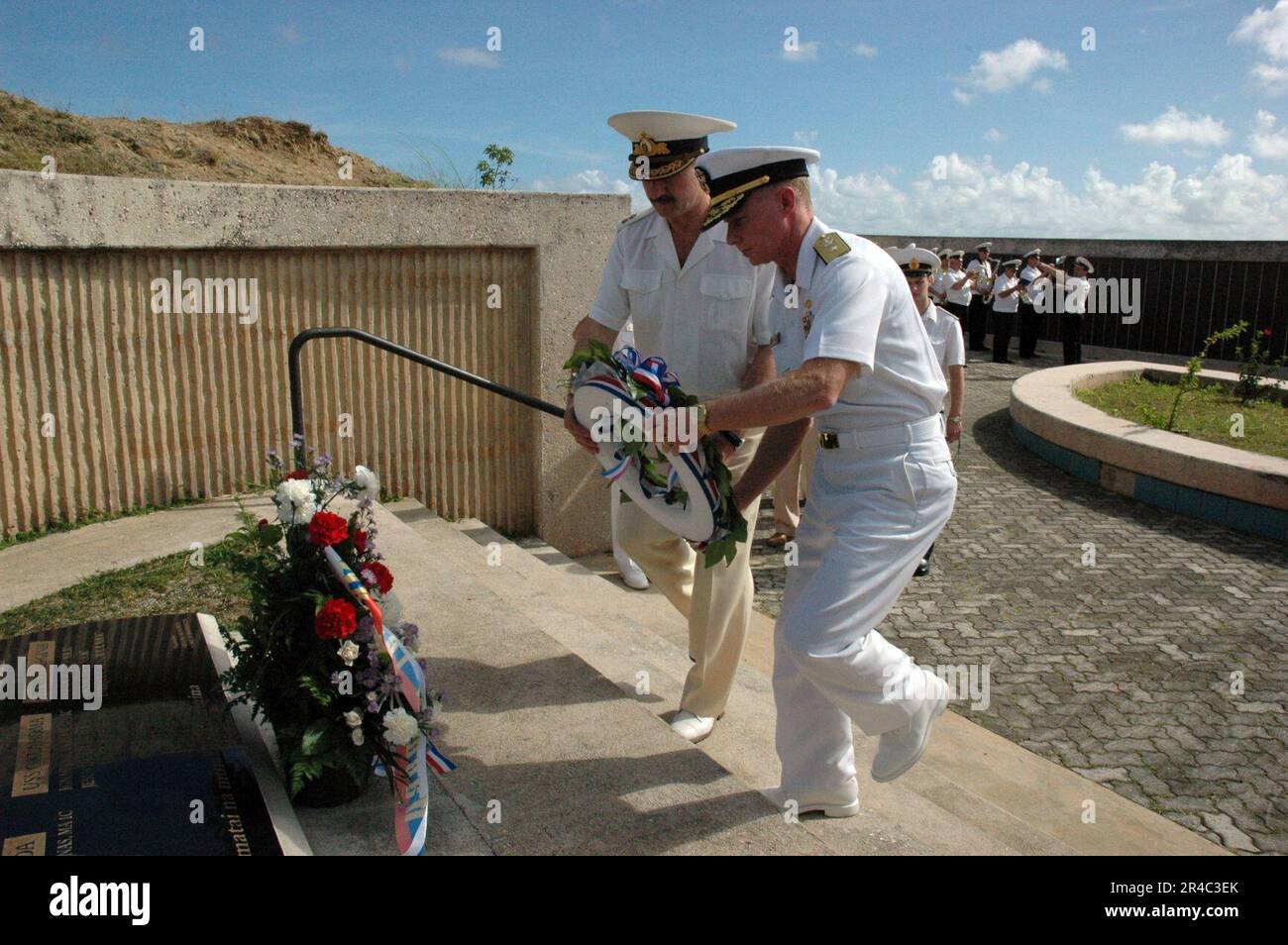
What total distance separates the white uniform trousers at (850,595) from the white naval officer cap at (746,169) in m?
0.84

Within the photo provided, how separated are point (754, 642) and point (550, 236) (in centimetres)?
342

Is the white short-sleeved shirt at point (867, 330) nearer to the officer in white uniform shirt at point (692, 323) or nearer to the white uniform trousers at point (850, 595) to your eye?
the white uniform trousers at point (850, 595)

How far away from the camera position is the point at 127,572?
16.9 ft

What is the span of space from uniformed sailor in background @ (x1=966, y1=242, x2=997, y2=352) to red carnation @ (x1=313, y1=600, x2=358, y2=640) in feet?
70.0

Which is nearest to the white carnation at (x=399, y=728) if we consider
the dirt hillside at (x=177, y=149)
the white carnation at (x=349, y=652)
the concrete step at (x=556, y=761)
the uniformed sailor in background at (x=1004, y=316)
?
the white carnation at (x=349, y=652)

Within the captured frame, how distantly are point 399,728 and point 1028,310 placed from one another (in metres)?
20.2

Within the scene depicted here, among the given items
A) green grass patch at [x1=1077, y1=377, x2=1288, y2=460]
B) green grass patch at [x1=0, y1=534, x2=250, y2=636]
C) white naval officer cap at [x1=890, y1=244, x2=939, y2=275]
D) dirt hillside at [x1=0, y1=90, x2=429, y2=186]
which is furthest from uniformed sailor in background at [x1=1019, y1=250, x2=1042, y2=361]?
green grass patch at [x1=0, y1=534, x2=250, y2=636]

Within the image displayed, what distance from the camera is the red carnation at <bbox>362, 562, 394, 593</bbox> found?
3.11 m

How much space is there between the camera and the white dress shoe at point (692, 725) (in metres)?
4.04

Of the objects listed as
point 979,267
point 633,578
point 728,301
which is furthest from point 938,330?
point 979,267

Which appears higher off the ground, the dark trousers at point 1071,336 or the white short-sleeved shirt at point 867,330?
the white short-sleeved shirt at point 867,330

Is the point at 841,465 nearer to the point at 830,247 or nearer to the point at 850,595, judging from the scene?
the point at 850,595

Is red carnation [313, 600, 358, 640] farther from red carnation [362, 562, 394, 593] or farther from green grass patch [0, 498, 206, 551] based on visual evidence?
green grass patch [0, 498, 206, 551]
